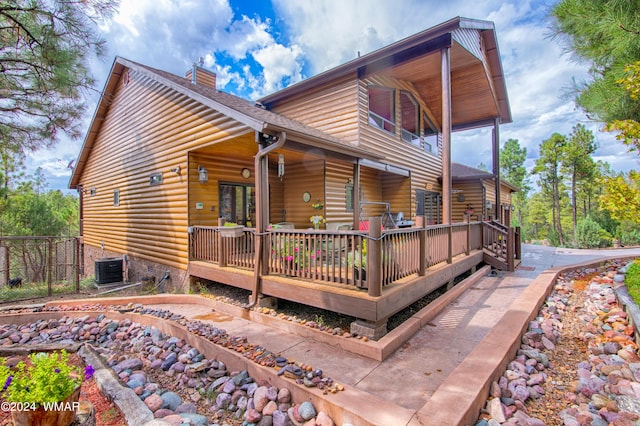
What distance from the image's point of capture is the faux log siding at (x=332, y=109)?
847cm

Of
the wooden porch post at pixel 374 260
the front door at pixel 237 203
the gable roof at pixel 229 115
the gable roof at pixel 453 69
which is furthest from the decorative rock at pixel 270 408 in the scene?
the gable roof at pixel 453 69

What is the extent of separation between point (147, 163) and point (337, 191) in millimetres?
5750

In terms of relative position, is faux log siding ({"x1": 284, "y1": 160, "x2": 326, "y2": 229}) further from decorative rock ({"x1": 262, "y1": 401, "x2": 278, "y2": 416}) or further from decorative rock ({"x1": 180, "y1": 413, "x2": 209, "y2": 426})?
decorative rock ({"x1": 180, "y1": 413, "x2": 209, "y2": 426})

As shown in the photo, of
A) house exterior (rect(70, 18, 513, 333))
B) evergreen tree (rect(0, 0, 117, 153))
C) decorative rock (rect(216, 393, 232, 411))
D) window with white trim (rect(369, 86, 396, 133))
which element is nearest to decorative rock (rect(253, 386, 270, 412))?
decorative rock (rect(216, 393, 232, 411))

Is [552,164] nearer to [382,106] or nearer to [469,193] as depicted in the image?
[469,193]

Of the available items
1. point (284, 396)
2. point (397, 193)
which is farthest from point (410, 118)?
point (284, 396)

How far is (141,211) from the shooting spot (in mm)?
8836

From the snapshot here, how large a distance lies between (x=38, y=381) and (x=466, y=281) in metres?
6.85

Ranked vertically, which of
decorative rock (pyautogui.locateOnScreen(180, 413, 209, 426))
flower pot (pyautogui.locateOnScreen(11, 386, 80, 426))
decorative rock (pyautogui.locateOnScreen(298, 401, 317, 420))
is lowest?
decorative rock (pyautogui.locateOnScreen(180, 413, 209, 426))

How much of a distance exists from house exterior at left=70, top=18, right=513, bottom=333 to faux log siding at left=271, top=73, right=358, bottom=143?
4 centimetres

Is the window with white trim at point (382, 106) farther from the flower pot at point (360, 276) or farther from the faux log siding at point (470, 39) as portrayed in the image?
the flower pot at point (360, 276)

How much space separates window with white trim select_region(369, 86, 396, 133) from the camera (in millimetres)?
9195

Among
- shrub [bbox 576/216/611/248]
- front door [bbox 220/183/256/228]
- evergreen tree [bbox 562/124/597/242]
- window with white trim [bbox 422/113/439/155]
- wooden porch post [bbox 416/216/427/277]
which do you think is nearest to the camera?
wooden porch post [bbox 416/216/427/277]

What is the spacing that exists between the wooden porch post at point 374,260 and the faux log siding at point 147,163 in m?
3.28
